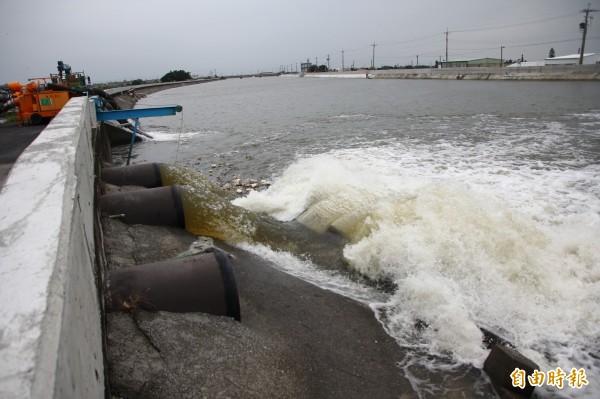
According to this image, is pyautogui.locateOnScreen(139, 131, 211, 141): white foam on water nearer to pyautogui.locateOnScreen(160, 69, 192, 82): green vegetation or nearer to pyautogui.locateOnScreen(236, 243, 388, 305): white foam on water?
pyautogui.locateOnScreen(236, 243, 388, 305): white foam on water

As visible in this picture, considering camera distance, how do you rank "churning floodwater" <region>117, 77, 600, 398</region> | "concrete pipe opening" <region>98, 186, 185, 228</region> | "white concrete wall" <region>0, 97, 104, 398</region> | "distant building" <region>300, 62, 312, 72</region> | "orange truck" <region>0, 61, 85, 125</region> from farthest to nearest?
"distant building" <region>300, 62, 312, 72</region> < "orange truck" <region>0, 61, 85, 125</region> < "concrete pipe opening" <region>98, 186, 185, 228</region> < "churning floodwater" <region>117, 77, 600, 398</region> < "white concrete wall" <region>0, 97, 104, 398</region>

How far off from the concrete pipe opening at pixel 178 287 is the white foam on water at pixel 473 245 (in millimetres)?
2111

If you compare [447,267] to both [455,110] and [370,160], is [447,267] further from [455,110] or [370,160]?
[455,110]

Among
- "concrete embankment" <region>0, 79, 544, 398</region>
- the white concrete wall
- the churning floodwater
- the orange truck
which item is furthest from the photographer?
the orange truck

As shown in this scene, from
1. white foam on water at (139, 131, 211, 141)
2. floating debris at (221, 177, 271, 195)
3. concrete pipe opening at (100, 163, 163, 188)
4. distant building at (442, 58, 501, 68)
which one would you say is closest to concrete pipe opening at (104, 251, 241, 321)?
concrete pipe opening at (100, 163, 163, 188)

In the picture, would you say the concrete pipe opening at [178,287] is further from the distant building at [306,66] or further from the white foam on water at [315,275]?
the distant building at [306,66]

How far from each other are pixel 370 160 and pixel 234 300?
30.9 feet

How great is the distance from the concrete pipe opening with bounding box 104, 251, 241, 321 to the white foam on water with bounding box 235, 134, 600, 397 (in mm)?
2111

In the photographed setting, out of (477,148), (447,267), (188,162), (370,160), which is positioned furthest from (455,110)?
(447,267)

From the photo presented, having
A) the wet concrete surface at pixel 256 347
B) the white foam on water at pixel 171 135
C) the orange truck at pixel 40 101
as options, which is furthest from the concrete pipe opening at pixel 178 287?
the white foam on water at pixel 171 135

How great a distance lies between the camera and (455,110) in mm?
25219

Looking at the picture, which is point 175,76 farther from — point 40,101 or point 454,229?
point 454,229

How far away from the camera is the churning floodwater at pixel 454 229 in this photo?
14.5 feet

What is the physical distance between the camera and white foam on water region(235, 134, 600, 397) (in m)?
4.47
